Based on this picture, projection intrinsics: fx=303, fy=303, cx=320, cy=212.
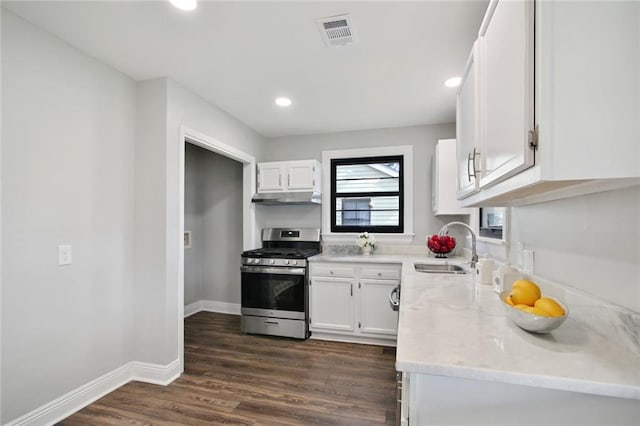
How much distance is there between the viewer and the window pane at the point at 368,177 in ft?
12.6

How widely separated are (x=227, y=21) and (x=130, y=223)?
1.72m

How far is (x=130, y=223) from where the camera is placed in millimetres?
2479

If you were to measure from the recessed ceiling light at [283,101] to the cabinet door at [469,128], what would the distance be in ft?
5.40

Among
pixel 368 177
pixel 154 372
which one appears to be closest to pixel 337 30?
pixel 368 177

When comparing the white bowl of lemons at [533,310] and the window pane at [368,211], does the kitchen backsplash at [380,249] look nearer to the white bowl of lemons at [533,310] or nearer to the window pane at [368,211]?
the window pane at [368,211]

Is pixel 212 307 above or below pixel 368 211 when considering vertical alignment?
below

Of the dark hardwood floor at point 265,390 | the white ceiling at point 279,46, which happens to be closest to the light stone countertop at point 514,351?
the dark hardwood floor at point 265,390

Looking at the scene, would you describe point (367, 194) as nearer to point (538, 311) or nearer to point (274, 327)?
point (274, 327)

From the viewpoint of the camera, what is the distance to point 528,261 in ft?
5.36

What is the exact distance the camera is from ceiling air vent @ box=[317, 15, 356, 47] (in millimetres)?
1780

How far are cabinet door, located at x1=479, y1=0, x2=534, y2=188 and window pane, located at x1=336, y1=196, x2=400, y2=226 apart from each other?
2493 mm

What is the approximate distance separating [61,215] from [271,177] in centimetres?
217

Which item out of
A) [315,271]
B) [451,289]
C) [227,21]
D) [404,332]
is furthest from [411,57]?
[315,271]

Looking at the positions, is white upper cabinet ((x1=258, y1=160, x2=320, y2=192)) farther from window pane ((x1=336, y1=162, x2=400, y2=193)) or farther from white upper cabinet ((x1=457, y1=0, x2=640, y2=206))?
white upper cabinet ((x1=457, y1=0, x2=640, y2=206))
